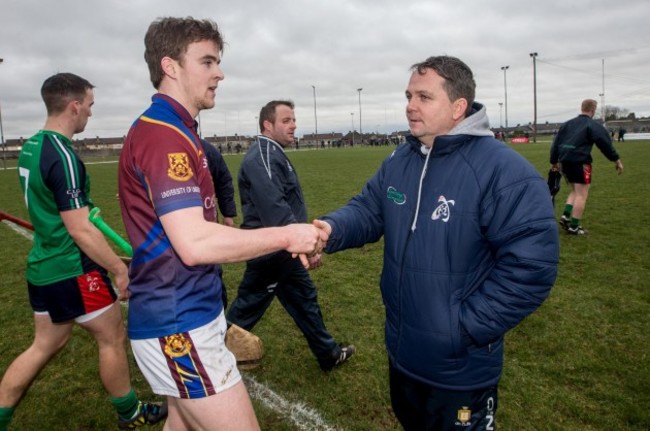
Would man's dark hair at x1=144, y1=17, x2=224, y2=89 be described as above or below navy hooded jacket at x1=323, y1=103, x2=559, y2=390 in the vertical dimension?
above

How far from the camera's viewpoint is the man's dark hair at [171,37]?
2010 millimetres

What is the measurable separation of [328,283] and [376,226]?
398cm

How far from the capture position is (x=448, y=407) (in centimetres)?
226

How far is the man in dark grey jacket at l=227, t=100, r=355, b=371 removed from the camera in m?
3.97

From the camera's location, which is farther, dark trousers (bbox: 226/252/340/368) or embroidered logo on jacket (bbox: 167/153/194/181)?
Answer: dark trousers (bbox: 226/252/340/368)

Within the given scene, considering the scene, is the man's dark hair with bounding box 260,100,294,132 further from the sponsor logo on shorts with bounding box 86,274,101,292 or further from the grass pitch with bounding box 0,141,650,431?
the grass pitch with bounding box 0,141,650,431

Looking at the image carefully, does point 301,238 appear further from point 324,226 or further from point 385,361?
point 385,361

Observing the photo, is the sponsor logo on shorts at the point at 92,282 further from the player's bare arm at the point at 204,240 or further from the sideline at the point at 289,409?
the player's bare arm at the point at 204,240

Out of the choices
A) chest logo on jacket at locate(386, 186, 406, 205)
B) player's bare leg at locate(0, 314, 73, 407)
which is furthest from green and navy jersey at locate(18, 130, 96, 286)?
chest logo on jacket at locate(386, 186, 406, 205)

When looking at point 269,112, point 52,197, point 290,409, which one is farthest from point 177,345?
point 269,112

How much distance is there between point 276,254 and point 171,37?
2.43 metres

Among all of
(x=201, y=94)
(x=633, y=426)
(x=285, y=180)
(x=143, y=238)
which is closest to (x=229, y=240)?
(x=143, y=238)

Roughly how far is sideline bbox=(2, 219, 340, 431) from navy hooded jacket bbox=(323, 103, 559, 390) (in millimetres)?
1360

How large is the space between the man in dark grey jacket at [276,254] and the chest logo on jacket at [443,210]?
1.90 metres
